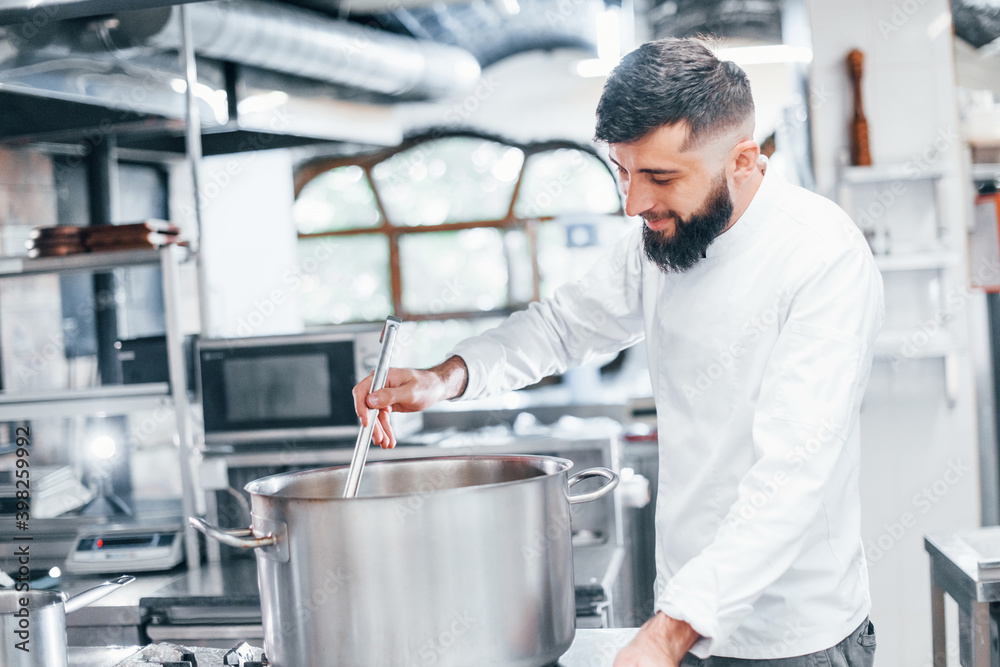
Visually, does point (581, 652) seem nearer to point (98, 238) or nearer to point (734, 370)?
point (734, 370)

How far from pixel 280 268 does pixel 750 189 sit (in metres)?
5.37

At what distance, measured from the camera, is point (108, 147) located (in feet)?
14.5

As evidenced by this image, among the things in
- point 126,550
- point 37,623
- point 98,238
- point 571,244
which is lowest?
point 126,550

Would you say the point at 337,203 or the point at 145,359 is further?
the point at 337,203

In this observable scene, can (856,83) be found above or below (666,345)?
above

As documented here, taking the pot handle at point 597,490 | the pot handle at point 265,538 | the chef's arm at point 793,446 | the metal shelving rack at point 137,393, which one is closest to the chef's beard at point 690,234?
the chef's arm at point 793,446

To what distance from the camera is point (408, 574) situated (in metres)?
0.98

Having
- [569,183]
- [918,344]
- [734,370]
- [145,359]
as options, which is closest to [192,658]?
[734,370]

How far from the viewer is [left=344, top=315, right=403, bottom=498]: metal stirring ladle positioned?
44.9 inches

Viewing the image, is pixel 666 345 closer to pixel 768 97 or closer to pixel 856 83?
pixel 856 83

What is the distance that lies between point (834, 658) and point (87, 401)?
2.12 meters

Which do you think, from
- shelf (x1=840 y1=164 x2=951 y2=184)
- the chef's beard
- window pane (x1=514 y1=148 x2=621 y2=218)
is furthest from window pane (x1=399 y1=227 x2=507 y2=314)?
the chef's beard

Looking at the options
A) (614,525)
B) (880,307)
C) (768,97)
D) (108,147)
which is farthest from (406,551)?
(768,97)

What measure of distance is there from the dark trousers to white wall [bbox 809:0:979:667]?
1885 millimetres
